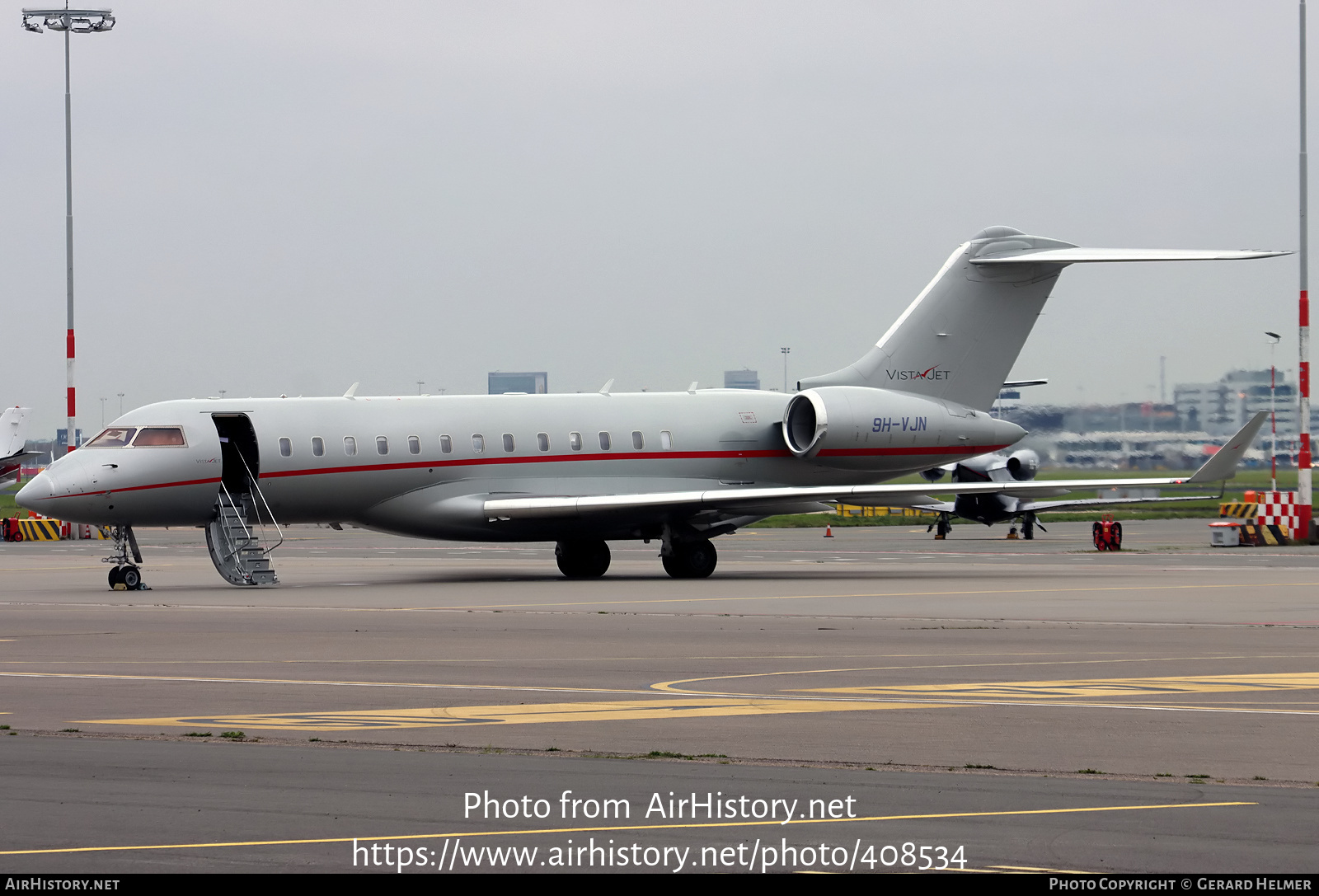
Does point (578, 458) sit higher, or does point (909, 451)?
point (909, 451)

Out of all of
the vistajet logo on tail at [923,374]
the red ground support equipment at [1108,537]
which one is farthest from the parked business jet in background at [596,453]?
the red ground support equipment at [1108,537]

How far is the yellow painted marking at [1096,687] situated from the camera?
46.5 feet

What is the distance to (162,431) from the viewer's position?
3120cm

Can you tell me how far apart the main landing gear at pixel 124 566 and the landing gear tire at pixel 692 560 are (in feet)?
34.1

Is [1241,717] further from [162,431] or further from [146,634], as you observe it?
[162,431]

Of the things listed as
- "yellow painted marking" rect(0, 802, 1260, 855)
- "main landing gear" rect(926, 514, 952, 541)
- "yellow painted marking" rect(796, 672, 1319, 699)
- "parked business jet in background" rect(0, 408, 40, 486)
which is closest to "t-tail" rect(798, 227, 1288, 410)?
"main landing gear" rect(926, 514, 952, 541)

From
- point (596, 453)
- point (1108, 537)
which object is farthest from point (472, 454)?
point (1108, 537)

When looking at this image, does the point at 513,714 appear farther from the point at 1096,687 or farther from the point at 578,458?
the point at 578,458

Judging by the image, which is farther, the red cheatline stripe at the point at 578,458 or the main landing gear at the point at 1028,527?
the main landing gear at the point at 1028,527

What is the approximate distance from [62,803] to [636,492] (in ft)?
83.9

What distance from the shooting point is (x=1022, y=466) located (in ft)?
170

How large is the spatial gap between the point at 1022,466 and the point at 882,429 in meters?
17.4

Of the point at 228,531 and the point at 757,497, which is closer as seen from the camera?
the point at 228,531

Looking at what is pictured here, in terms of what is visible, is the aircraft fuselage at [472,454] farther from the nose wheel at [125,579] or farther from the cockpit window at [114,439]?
the nose wheel at [125,579]
